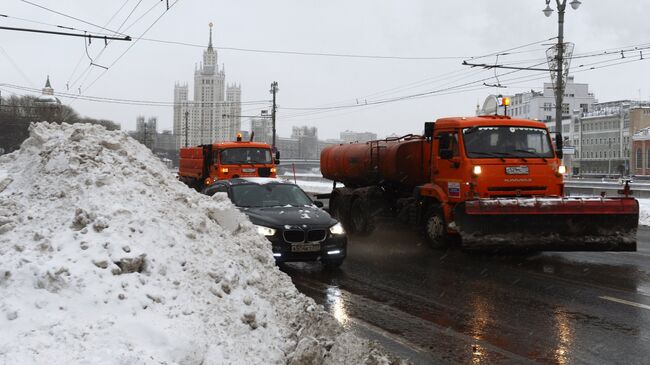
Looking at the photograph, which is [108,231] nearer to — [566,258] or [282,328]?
[282,328]

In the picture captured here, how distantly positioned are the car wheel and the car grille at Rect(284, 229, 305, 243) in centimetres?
63

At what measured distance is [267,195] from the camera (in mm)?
10820

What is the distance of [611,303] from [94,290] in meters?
6.25

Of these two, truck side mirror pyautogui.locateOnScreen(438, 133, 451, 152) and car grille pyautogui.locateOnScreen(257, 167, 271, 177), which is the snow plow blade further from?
car grille pyautogui.locateOnScreen(257, 167, 271, 177)

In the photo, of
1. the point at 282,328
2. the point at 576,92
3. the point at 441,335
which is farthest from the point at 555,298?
the point at 576,92

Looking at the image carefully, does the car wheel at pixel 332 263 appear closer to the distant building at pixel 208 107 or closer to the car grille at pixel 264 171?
the car grille at pixel 264 171

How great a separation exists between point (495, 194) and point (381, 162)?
4.18 meters

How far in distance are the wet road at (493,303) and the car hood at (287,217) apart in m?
0.85

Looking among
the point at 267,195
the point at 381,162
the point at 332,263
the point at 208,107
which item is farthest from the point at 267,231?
the point at 208,107

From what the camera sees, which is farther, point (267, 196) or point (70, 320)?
point (267, 196)

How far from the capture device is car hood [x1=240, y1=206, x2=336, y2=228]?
9328 millimetres

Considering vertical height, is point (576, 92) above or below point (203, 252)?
above

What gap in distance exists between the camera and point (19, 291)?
3914 millimetres

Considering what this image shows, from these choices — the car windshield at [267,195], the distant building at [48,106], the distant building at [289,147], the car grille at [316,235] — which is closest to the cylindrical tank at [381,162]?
the car windshield at [267,195]
